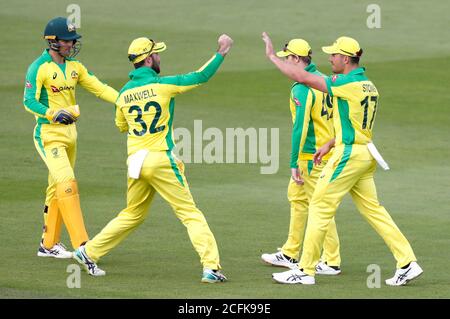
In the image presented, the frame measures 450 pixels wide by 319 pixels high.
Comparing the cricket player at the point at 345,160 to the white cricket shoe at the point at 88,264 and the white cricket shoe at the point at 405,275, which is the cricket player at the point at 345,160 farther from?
the white cricket shoe at the point at 88,264

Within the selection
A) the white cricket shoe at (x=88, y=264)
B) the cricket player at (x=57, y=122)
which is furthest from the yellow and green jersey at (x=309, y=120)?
the cricket player at (x=57, y=122)

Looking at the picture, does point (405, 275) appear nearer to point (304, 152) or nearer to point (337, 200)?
point (337, 200)

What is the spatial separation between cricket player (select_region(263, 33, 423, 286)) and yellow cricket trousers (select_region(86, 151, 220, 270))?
2.45 feet

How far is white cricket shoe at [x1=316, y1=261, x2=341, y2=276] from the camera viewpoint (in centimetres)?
1236

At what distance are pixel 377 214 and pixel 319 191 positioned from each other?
0.64m

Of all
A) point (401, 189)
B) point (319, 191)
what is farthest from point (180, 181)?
point (401, 189)

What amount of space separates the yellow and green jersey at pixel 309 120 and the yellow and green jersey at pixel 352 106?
0.73 meters

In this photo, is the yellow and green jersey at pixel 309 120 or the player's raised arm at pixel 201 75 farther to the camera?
the yellow and green jersey at pixel 309 120

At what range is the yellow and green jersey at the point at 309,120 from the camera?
12.4 m

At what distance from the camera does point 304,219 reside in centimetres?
1289

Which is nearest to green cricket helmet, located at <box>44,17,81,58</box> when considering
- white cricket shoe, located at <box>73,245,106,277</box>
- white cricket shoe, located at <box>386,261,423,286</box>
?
white cricket shoe, located at <box>73,245,106,277</box>

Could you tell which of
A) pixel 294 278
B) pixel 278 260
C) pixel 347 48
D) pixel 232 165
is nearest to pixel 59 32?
pixel 347 48
